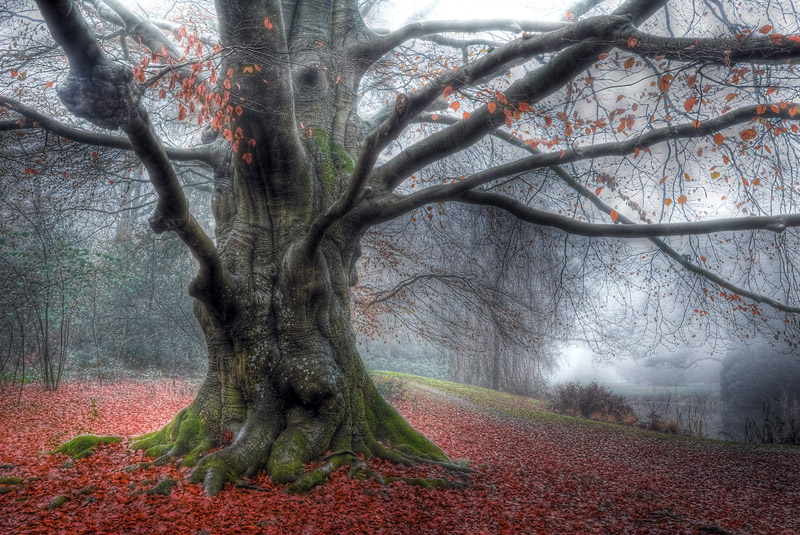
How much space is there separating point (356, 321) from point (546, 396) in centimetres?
949

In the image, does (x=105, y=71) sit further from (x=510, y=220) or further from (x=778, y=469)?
(x=778, y=469)

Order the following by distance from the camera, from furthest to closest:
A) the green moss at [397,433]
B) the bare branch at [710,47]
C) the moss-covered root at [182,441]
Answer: the green moss at [397,433] < the moss-covered root at [182,441] < the bare branch at [710,47]

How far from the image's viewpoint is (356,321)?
1064 cm

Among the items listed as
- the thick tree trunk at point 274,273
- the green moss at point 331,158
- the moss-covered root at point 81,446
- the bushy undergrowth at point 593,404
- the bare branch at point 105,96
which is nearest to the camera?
the bare branch at point 105,96

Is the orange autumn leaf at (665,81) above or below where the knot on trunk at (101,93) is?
above

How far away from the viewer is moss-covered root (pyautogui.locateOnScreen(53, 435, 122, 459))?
458 cm

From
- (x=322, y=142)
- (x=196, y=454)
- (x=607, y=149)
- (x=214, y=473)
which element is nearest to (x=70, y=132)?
(x=322, y=142)

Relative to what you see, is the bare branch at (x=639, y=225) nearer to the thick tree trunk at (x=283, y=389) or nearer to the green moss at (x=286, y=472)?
the thick tree trunk at (x=283, y=389)

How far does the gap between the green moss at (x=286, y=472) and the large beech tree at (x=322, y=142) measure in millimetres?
21

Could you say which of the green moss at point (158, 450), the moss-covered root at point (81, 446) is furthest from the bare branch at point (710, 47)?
the moss-covered root at point (81, 446)

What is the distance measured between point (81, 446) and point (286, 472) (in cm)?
248

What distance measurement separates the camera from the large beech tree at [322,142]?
3250mm

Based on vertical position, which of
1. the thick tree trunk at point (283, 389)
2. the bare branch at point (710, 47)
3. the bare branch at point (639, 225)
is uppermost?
the bare branch at point (710, 47)

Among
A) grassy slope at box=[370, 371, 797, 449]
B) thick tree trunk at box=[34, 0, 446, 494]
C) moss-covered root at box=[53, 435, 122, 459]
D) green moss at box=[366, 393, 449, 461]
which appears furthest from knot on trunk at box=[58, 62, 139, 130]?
grassy slope at box=[370, 371, 797, 449]
